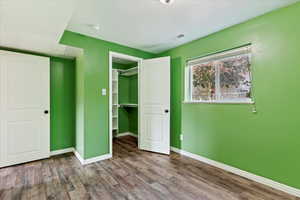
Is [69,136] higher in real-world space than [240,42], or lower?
lower

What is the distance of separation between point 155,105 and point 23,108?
2561mm

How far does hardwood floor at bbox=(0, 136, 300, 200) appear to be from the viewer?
1787 mm

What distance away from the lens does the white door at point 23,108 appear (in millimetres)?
2527

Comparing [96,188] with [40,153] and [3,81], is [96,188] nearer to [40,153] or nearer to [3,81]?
[40,153]

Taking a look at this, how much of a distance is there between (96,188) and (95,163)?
2.58ft

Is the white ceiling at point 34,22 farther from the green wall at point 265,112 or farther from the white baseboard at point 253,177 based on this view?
the white baseboard at point 253,177

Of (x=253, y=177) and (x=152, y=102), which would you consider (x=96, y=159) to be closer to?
(x=152, y=102)

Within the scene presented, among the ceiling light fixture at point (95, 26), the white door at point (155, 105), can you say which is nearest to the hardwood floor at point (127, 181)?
the white door at point (155, 105)

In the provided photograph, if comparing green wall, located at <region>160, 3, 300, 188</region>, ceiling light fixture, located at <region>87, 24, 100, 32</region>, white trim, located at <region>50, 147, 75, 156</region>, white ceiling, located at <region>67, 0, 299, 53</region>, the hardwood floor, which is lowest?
the hardwood floor

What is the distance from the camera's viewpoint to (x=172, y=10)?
1921mm

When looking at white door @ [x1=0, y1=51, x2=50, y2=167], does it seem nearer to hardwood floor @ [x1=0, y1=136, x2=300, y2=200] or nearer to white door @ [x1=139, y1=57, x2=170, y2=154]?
hardwood floor @ [x1=0, y1=136, x2=300, y2=200]

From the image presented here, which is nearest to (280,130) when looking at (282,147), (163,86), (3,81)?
(282,147)

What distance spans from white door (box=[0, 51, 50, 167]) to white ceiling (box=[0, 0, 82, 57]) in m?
0.34

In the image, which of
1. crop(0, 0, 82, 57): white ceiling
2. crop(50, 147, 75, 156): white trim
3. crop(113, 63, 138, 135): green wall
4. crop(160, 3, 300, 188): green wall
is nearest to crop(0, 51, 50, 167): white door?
crop(50, 147, 75, 156): white trim
